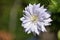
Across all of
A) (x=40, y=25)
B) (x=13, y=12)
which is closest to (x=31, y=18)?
(x=40, y=25)

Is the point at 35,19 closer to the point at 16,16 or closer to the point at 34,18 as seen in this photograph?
the point at 34,18

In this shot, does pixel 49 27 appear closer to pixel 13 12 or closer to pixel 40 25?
pixel 40 25

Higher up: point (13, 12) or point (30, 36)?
point (13, 12)

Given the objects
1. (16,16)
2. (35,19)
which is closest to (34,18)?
(35,19)

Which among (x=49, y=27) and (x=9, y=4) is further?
(x=9, y=4)

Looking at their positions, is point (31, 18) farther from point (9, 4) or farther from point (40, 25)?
point (9, 4)
